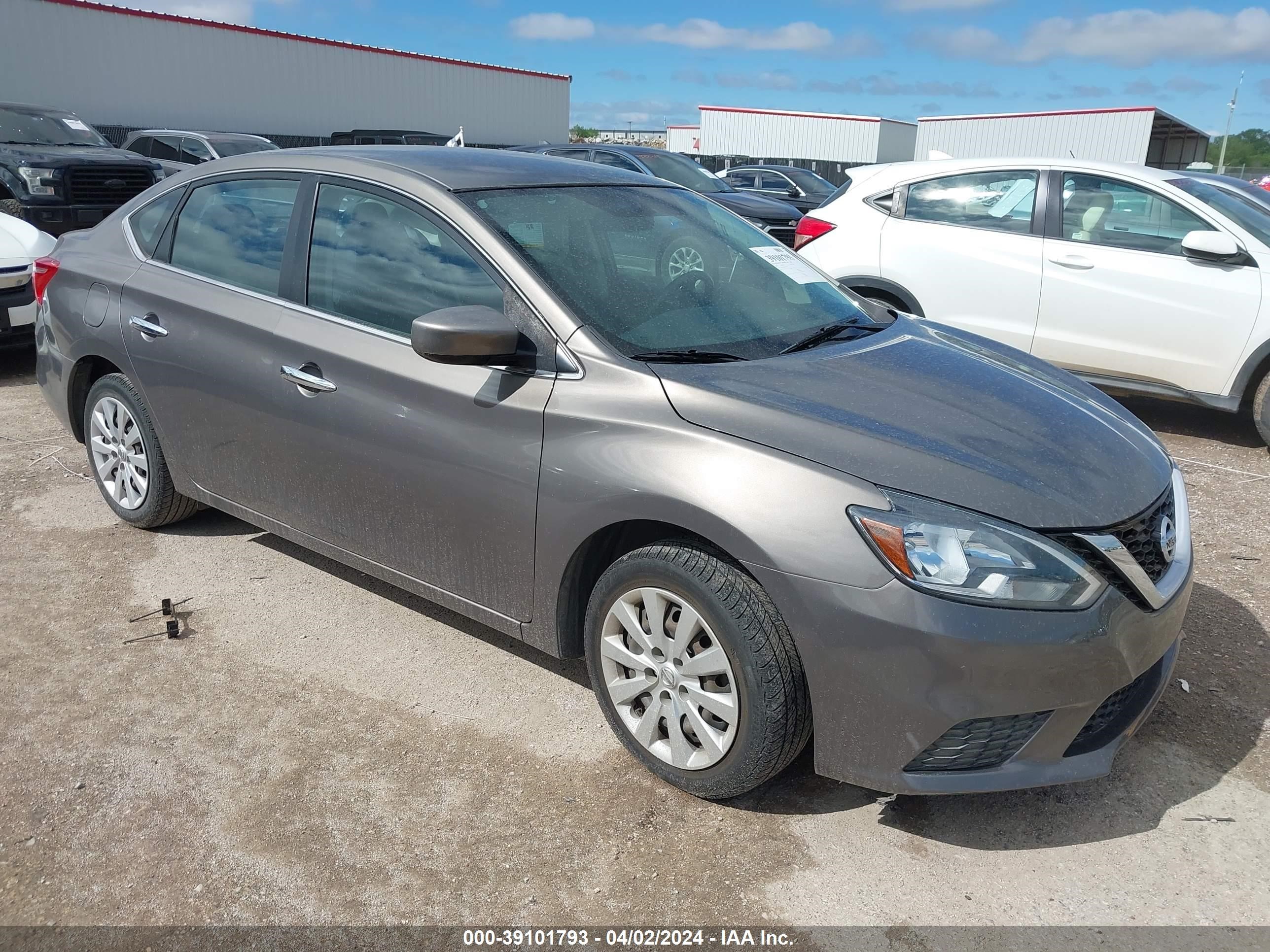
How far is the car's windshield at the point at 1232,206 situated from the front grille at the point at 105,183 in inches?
366

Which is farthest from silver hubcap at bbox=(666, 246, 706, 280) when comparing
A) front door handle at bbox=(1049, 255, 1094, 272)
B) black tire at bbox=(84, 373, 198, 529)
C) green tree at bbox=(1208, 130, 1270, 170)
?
green tree at bbox=(1208, 130, 1270, 170)

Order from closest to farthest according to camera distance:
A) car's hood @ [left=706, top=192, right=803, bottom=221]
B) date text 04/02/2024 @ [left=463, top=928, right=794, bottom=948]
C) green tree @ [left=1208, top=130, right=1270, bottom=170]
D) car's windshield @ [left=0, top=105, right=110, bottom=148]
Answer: date text 04/02/2024 @ [left=463, top=928, right=794, bottom=948] → car's windshield @ [left=0, top=105, right=110, bottom=148] → car's hood @ [left=706, top=192, right=803, bottom=221] → green tree @ [left=1208, top=130, right=1270, bottom=170]

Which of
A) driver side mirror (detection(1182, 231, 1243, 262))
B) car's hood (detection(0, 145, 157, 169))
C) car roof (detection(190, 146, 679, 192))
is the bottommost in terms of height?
driver side mirror (detection(1182, 231, 1243, 262))

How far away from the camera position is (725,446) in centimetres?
260

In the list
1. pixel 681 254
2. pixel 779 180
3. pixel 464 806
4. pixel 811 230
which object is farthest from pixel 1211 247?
pixel 779 180

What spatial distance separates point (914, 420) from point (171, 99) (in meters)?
25.8

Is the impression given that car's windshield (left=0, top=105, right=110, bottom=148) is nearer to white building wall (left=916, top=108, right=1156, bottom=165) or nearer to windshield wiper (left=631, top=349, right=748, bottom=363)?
windshield wiper (left=631, top=349, right=748, bottom=363)

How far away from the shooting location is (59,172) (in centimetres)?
1038

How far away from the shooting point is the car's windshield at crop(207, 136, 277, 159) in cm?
1501

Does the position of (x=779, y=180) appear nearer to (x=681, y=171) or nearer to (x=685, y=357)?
(x=681, y=171)

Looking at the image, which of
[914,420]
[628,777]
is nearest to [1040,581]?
[914,420]

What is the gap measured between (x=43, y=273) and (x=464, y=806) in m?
3.48

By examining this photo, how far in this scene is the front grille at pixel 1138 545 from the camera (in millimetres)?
2473

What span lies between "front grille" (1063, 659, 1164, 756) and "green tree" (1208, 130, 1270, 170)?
73.4 metres
